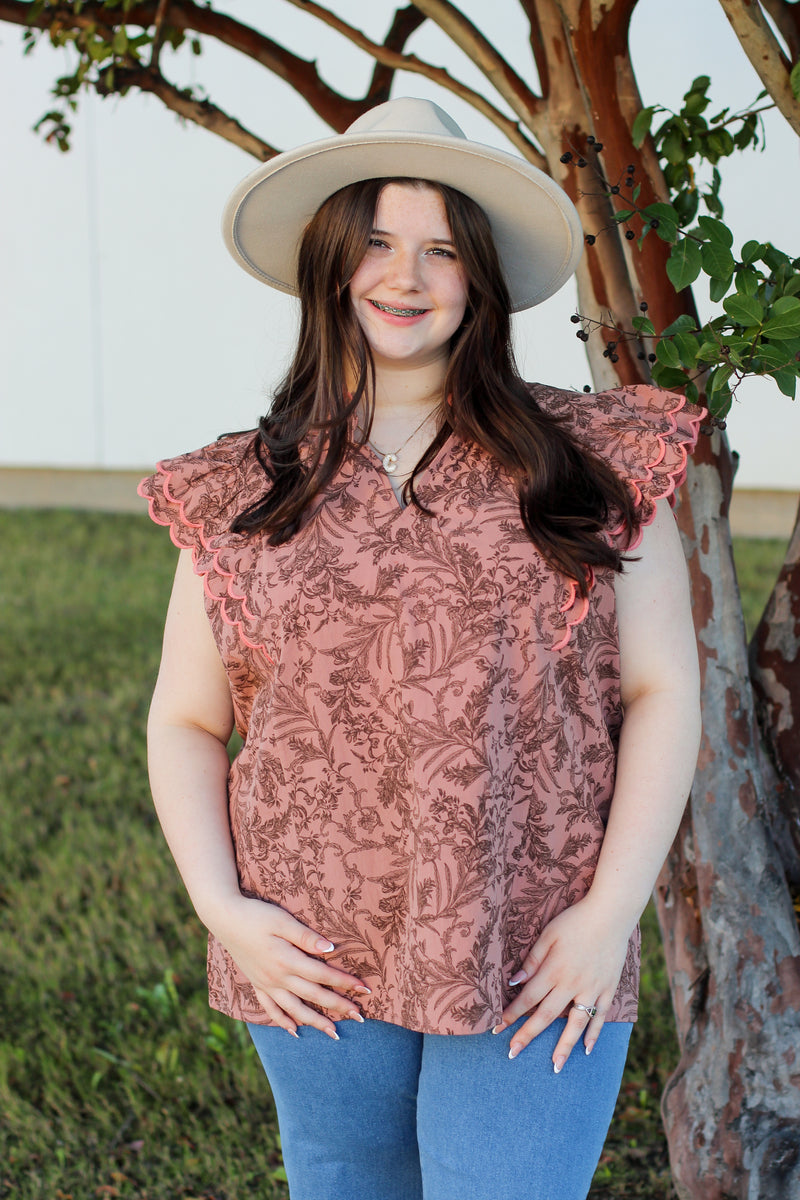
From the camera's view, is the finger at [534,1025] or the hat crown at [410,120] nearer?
the finger at [534,1025]

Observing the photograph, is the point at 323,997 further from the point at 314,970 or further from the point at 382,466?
the point at 382,466

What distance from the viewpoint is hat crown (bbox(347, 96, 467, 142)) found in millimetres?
1484

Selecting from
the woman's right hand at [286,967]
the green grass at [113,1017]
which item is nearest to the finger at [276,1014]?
the woman's right hand at [286,967]

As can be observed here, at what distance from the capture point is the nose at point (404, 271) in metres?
1.45

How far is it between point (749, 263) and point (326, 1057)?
3.86 ft

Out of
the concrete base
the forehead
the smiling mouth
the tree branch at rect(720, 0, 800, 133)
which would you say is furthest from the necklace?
the concrete base

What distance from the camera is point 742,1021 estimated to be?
6.55ft

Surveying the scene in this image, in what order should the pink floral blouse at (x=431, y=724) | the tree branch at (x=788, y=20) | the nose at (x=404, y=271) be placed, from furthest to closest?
the tree branch at (x=788, y=20) → the nose at (x=404, y=271) → the pink floral blouse at (x=431, y=724)

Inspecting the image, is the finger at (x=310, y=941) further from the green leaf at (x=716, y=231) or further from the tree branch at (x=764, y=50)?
the tree branch at (x=764, y=50)

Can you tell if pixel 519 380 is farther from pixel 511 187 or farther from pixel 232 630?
pixel 232 630

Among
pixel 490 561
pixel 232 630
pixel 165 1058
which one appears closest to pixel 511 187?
pixel 490 561

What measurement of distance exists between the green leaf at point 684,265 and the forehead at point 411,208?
1.06 feet

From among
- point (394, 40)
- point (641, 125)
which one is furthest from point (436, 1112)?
point (394, 40)

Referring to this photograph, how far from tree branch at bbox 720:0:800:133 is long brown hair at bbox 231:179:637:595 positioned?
1.92 feet
